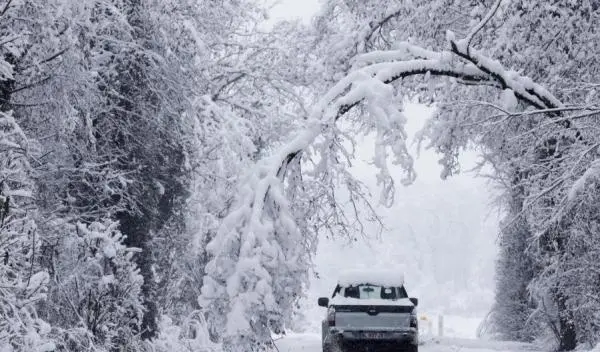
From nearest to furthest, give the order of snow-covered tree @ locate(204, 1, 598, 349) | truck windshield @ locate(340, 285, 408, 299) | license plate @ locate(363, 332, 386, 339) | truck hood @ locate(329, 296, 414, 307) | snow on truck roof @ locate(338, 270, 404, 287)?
1. snow-covered tree @ locate(204, 1, 598, 349)
2. license plate @ locate(363, 332, 386, 339)
3. truck hood @ locate(329, 296, 414, 307)
4. truck windshield @ locate(340, 285, 408, 299)
5. snow on truck roof @ locate(338, 270, 404, 287)

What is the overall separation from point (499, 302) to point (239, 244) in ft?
65.5

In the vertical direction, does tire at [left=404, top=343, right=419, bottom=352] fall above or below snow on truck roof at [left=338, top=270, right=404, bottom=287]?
below

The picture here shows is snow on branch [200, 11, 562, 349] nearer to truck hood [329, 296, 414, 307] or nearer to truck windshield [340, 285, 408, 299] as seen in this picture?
truck hood [329, 296, 414, 307]

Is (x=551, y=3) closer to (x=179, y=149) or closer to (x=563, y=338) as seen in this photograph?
(x=179, y=149)

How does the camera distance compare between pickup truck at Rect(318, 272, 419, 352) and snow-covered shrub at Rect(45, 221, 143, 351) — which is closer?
snow-covered shrub at Rect(45, 221, 143, 351)

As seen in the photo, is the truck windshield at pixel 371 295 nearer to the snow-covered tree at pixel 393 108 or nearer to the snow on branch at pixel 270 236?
the snow-covered tree at pixel 393 108

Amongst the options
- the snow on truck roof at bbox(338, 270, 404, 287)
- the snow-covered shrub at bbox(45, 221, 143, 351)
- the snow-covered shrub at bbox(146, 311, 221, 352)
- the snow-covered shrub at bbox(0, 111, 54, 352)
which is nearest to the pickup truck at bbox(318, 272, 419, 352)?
the snow on truck roof at bbox(338, 270, 404, 287)

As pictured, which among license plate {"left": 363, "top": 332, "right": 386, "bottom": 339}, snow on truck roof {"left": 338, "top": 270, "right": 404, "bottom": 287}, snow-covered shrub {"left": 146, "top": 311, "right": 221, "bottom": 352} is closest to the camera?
license plate {"left": 363, "top": 332, "right": 386, "bottom": 339}

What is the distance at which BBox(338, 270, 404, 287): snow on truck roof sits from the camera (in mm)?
14172

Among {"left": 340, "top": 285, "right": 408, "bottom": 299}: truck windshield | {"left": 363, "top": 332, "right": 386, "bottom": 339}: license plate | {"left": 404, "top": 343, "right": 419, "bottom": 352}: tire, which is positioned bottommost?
{"left": 404, "top": 343, "right": 419, "bottom": 352}: tire

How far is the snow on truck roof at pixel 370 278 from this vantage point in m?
14.2

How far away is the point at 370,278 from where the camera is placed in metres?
14.2

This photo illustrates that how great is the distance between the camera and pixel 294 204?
6.29 metres

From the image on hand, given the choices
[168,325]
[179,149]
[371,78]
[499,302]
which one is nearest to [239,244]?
[371,78]
